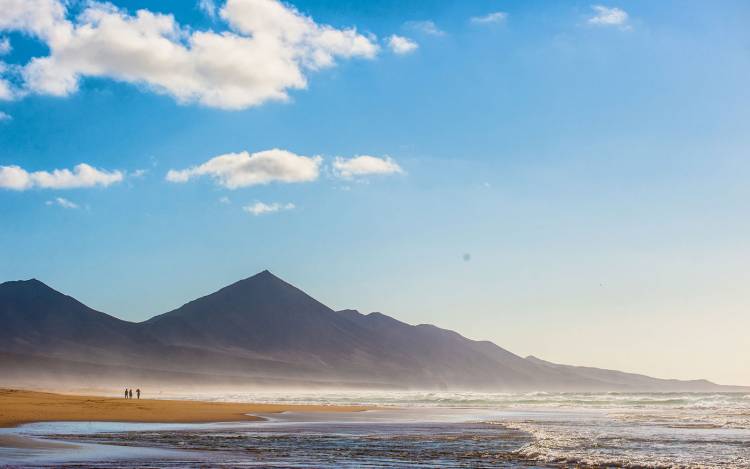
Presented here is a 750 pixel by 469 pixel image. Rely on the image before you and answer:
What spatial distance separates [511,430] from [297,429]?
9925 millimetres

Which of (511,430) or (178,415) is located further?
(178,415)

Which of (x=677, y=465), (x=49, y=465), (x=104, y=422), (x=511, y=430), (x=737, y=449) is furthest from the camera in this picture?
(x=104, y=422)

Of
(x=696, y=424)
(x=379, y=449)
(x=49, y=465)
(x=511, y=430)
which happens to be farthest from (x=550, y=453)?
(x=696, y=424)

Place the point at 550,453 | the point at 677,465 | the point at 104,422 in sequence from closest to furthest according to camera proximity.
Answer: the point at 677,465 → the point at 550,453 → the point at 104,422

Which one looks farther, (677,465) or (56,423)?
(56,423)

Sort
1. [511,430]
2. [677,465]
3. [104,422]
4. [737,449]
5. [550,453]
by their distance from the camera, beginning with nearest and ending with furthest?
[677,465], [550,453], [737,449], [511,430], [104,422]

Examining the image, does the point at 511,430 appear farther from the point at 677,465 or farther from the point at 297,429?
→ the point at 677,465

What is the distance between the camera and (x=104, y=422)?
38.9 metres

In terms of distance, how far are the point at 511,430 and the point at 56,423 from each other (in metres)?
21.5

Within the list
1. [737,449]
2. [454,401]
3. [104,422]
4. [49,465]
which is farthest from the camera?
[454,401]

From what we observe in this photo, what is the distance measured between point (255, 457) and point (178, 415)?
26.2m

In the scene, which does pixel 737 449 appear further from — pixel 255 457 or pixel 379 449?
pixel 255 457

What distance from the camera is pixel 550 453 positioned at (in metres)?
24.2

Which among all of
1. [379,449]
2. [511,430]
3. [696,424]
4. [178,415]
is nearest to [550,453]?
[379,449]
